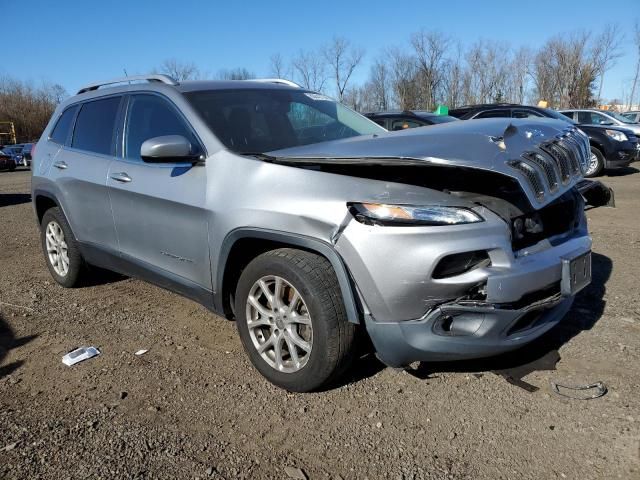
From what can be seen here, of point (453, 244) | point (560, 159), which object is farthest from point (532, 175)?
point (453, 244)

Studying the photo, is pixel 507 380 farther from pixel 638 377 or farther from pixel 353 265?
pixel 353 265

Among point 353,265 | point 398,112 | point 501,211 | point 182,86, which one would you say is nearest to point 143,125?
point 182,86

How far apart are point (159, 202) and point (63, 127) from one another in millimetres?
2070

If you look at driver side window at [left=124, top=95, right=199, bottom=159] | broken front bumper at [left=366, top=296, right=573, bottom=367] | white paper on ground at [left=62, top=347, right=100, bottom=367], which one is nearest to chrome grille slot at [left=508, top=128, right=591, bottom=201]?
broken front bumper at [left=366, top=296, right=573, bottom=367]

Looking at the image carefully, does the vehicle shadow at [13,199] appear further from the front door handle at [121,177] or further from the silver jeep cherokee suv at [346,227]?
the silver jeep cherokee suv at [346,227]

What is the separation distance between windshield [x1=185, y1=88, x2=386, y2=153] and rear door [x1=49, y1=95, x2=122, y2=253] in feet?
3.34

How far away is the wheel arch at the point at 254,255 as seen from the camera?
2533mm

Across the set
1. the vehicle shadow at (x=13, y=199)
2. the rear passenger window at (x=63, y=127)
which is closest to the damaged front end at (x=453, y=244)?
the rear passenger window at (x=63, y=127)

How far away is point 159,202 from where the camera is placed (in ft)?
11.4

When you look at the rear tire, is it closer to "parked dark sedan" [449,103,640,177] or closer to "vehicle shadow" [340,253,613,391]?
"vehicle shadow" [340,253,613,391]

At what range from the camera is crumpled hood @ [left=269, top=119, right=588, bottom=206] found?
7.97ft

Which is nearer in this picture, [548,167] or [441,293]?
[441,293]

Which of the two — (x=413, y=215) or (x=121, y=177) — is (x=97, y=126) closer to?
(x=121, y=177)

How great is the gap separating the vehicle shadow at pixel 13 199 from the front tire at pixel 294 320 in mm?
11470
